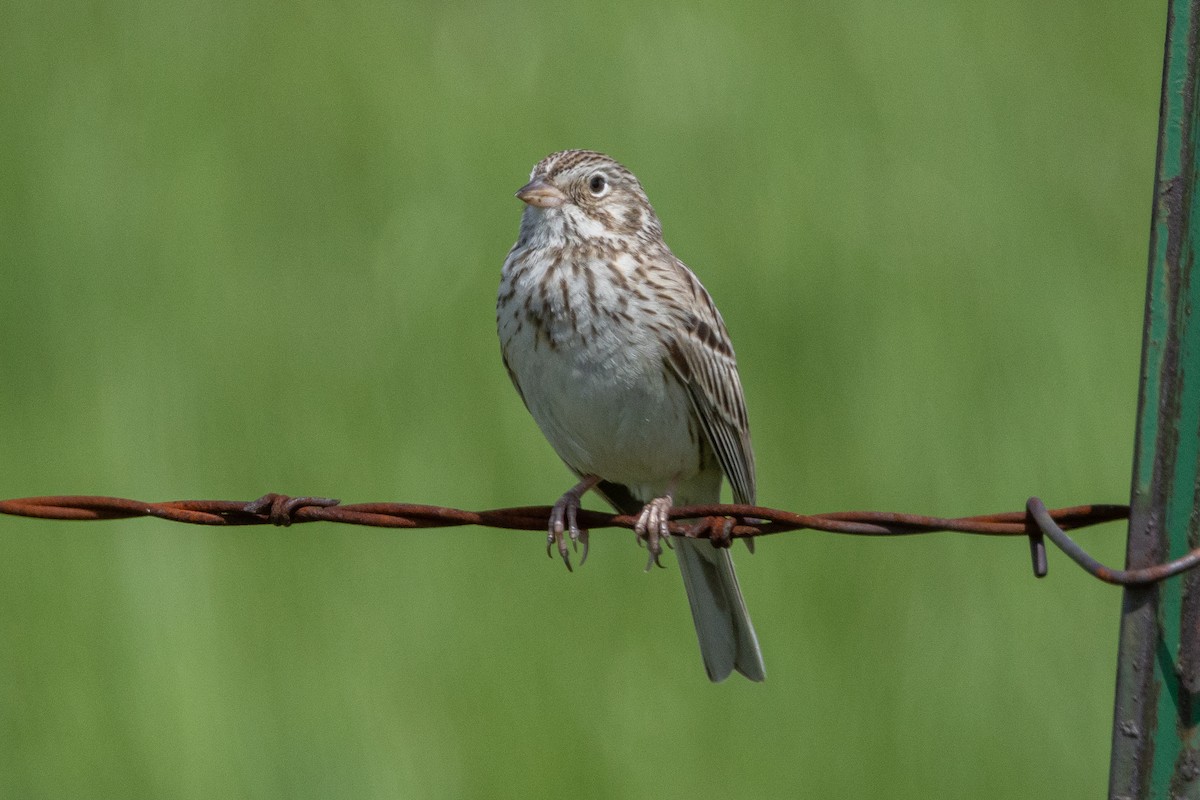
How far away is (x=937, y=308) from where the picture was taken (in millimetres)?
8070

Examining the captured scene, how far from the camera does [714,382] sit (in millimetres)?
5066

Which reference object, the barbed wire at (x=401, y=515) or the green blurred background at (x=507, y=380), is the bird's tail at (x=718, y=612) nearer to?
the barbed wire at (x=401, y=515)

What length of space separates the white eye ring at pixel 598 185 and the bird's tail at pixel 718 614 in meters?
0.98

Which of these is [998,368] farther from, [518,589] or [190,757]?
[190,757]

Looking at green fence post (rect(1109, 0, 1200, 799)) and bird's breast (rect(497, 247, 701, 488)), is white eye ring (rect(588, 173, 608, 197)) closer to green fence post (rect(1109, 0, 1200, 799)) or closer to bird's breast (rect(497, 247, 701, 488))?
bird's breast (rect(497, 247, 701, 488))

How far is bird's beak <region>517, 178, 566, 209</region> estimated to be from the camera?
203 inches

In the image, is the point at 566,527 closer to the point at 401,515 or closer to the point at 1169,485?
the point at 401,515

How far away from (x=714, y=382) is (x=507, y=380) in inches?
101

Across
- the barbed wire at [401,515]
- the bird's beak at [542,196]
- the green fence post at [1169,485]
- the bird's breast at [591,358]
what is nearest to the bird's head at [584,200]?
the bird's beak at [542,196]

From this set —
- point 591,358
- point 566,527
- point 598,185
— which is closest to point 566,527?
point 566,527

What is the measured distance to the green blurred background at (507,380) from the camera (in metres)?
6.61

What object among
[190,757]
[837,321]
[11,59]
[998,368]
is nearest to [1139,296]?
[998,368]

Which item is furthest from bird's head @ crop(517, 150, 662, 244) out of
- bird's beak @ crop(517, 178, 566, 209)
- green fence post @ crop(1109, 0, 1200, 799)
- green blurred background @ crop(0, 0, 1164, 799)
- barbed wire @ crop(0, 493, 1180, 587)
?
green fence post @ crop(1109, 0, 1200, 799)

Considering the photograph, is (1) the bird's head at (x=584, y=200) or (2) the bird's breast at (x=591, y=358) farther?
(1) the bird's head at (x=584, y=200)
